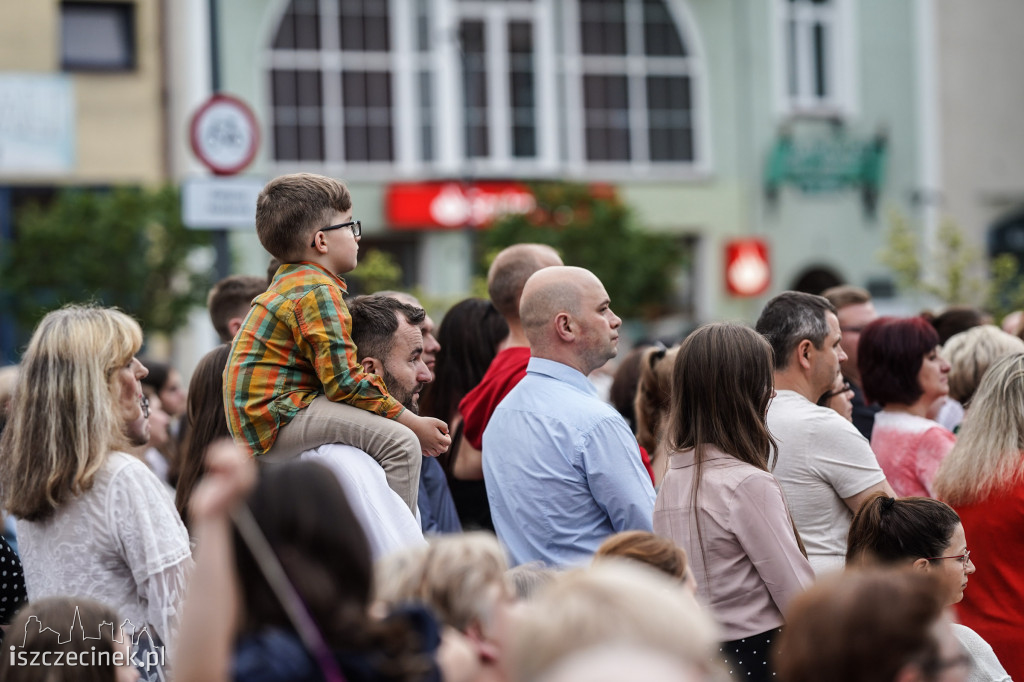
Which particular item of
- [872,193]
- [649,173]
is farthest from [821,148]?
[649,173]

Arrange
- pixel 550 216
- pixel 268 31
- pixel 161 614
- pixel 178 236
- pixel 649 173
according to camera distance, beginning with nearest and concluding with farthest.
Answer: pixel 161 614, pixel 178 236, pixel 550 216, pixel 268 31, pixel 649 173

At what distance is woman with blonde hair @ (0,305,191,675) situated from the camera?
3.74m

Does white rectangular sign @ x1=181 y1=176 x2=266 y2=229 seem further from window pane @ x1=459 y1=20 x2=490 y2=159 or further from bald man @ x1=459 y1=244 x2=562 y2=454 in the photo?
window pane @ x1=459 y1=20 x2=490 y2=159

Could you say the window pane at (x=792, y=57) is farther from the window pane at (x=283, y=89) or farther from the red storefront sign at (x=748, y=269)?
the window pane at (x=283, y=89)

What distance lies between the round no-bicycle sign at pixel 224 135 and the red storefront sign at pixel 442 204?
1122 centimetres

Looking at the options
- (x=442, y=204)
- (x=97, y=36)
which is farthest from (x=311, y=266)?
(x=97, y=36)

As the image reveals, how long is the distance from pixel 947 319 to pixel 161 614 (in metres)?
5.13

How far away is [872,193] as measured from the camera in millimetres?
23094

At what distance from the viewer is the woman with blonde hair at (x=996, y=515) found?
4496mm

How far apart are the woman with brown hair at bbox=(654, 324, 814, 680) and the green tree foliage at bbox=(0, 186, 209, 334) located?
12.2m

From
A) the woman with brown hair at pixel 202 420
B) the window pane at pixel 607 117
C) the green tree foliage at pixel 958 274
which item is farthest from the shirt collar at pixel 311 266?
the window pane at pixel 607 117

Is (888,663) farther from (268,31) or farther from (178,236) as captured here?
(268,31)

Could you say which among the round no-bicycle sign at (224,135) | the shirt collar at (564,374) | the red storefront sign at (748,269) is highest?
the round no-bicycle sign at (224,135)

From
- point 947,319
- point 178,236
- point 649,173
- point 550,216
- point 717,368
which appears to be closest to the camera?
point 717,368
